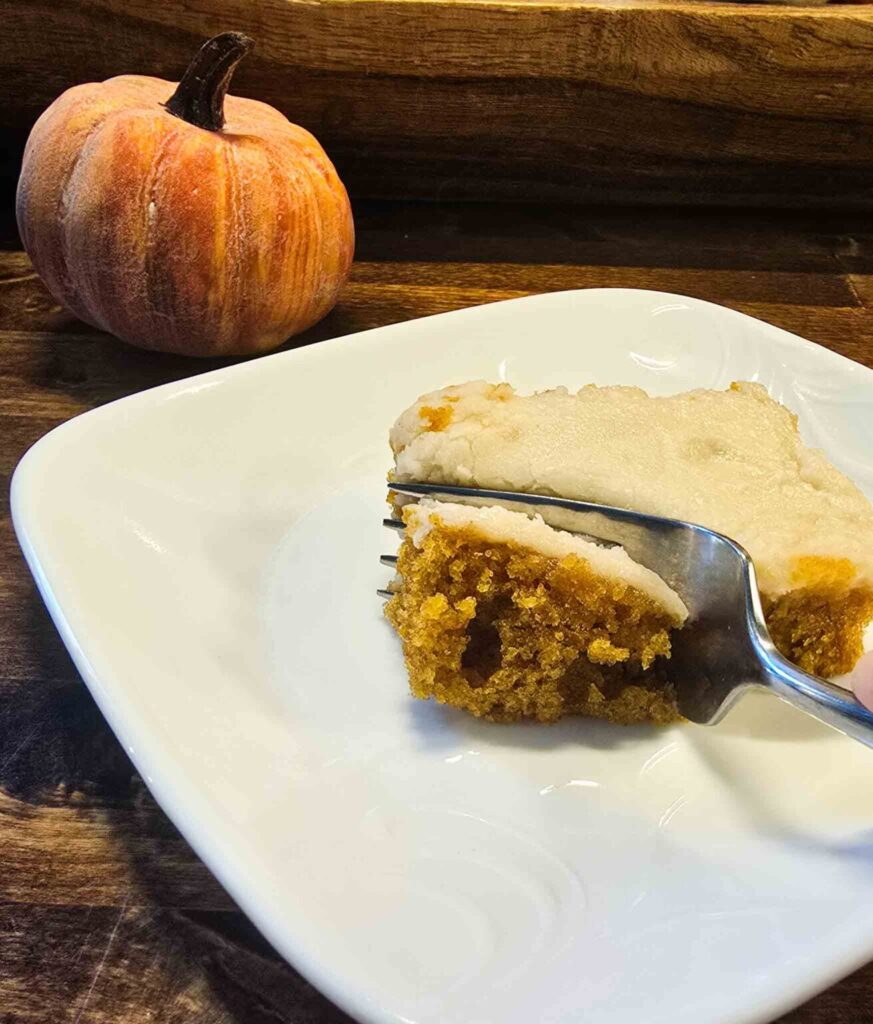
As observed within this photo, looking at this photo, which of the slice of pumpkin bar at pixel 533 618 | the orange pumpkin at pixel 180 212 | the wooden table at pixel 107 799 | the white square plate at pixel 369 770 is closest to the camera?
the white square plate at pixel 369 770

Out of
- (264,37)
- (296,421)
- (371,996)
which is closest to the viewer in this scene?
(371,996)

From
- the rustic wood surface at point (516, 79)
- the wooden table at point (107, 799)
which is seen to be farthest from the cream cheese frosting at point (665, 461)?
the rustic wood surface at point (516, 79)

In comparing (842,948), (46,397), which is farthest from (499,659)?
(46,397)

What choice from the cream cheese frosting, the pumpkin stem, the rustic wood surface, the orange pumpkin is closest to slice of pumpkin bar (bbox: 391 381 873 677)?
the cream cheese frosting

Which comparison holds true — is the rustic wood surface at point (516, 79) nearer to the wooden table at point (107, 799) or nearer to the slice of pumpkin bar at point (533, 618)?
the wooden table at point (107, 799)

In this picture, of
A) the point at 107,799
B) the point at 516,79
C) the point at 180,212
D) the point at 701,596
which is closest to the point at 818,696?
the point at 701,596

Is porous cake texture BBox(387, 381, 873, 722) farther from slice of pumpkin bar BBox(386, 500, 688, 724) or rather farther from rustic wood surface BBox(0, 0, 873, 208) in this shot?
rustic wood surface BBox(0, 0, 873, 208)

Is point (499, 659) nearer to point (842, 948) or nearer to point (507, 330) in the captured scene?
point (842, 948)
